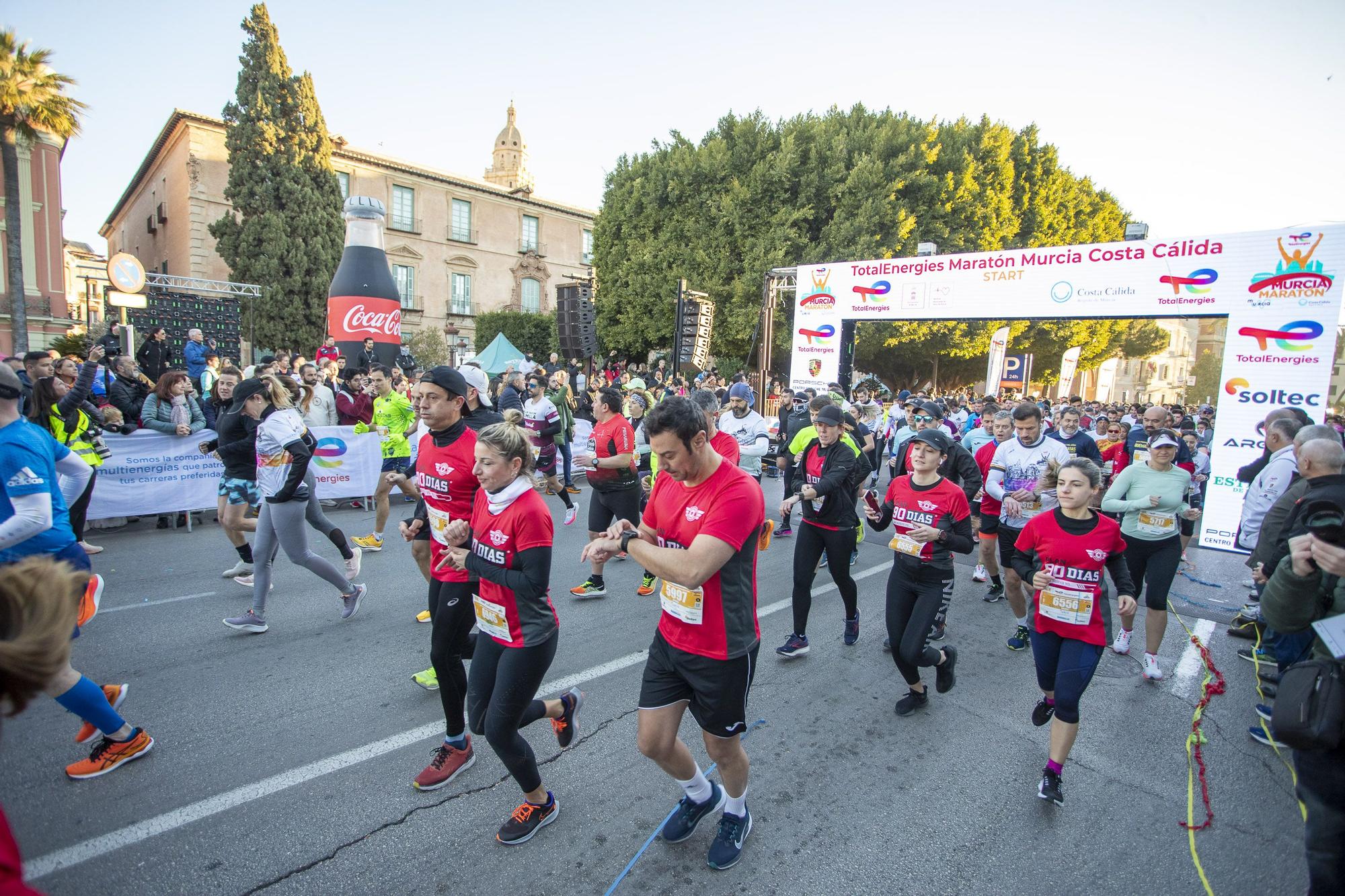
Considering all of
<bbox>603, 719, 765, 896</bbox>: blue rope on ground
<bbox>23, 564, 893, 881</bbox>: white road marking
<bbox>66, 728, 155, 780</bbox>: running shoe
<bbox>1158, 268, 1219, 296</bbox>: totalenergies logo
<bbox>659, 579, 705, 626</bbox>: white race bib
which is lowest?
<bbox>23, 564, 893, 881</bbox>: white road marking

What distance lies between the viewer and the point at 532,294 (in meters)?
44.5

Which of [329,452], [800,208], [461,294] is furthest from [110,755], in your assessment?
[461,294]

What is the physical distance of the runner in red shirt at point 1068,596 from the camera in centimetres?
338

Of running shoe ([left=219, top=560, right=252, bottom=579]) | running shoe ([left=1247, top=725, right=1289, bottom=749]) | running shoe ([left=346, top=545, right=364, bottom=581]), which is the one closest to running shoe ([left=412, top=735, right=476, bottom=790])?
running shoe ([left=346, top=545, right=364, bottom=581])

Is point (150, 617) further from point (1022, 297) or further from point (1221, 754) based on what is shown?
point (1022, 297)

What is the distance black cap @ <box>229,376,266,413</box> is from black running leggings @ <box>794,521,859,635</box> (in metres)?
4.41

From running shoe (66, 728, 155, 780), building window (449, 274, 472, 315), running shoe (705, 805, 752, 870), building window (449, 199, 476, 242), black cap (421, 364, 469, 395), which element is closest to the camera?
running shoe (705, 805, 752, 870)

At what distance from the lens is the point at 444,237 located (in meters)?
39.7

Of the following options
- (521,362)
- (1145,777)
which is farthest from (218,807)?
(521,362)

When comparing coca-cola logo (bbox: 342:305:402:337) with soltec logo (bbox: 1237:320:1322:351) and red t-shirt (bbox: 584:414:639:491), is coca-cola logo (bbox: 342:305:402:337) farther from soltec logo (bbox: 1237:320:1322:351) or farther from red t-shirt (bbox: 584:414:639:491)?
soltec logo (bbox: 1237:320:1322:351)

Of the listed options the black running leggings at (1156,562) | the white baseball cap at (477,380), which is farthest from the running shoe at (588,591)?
the black running leggings at (1156,562)

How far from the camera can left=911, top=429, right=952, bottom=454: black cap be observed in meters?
4.33

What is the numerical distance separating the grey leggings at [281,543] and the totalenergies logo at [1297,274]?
12.7 meters

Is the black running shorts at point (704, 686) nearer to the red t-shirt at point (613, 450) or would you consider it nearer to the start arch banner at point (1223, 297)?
the red t-shirt at point (613, 450)
